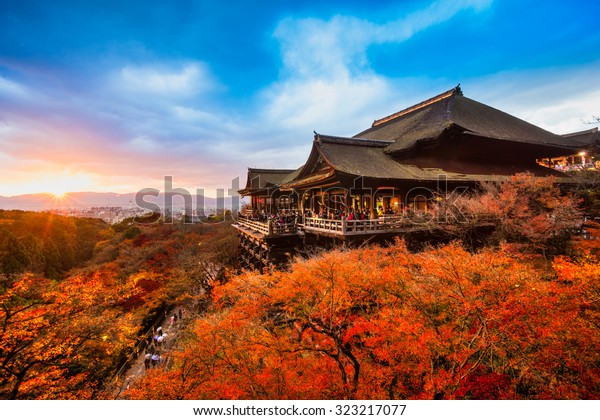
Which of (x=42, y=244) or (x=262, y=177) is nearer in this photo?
(x=42, y=244)

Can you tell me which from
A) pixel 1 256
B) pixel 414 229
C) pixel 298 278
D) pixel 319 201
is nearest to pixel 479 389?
pixel 298 278

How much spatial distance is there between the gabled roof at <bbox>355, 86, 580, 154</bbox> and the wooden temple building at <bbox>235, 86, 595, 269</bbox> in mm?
117

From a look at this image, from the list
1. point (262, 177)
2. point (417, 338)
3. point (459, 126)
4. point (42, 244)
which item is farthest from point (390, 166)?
point (42, 244)

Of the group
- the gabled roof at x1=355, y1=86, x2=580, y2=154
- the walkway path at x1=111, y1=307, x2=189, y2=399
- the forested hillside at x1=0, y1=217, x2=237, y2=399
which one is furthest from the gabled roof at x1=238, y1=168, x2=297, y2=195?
the walkway path at x1=111, y1=307, x2=189, y2=399

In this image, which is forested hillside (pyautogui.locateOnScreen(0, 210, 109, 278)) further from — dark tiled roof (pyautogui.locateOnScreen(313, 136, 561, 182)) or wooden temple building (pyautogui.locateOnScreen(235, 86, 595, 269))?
dark tiled roof (pyautogui.locateOnScreen(313, 136, 561, 182))

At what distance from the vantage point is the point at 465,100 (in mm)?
24359

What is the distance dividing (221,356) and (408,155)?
17814mm

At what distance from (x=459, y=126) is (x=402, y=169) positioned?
18.9 feet

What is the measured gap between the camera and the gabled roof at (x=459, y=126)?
18594mm

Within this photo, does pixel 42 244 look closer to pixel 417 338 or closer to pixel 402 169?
pixel 402 169

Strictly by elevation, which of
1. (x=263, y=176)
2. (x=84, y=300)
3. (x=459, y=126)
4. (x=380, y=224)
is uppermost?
(x=459, y=126)

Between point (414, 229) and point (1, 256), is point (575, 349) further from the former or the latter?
point (1, 256)

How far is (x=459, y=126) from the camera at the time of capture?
58.0ft

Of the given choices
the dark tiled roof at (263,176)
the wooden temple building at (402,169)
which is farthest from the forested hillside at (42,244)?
the dark tiled roof at (263,176)
